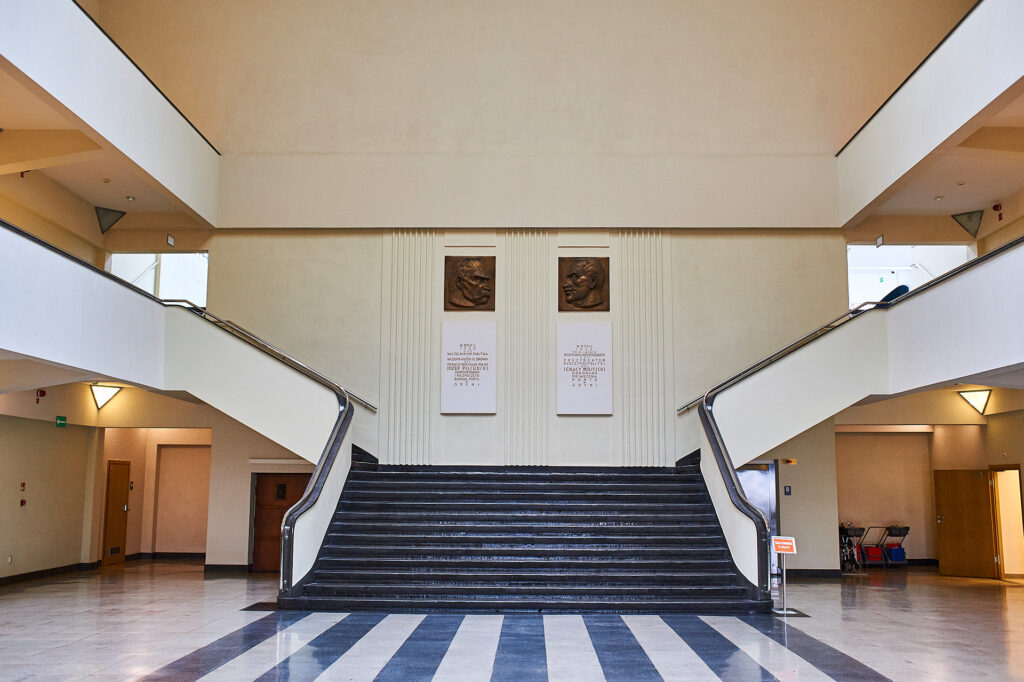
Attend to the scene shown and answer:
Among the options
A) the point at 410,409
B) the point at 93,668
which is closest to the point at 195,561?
the point at 410,409

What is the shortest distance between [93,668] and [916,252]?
674 inches

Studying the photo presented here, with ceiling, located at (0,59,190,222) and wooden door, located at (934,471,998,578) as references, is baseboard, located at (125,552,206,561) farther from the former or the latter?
wooden door, located at (934,471,998,578)

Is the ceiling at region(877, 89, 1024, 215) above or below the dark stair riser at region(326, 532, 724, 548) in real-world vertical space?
above

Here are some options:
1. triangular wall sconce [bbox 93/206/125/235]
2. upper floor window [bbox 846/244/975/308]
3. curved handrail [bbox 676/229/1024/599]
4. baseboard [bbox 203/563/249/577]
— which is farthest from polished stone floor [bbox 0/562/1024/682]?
upper floor window [bbox 846/244/975/308]

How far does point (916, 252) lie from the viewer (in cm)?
1812

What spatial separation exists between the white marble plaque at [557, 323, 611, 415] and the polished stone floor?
5055 mm

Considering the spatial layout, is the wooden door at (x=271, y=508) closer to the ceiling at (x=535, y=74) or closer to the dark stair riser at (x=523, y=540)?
the dark stair riser at (x=523, y=540)

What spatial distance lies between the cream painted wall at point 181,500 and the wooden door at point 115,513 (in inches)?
45.2

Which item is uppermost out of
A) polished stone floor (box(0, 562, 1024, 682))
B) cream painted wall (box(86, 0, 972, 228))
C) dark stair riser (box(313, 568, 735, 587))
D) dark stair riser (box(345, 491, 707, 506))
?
cream painted wall (box(86, 0, 972, 228))

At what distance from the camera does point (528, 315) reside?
1548 cm

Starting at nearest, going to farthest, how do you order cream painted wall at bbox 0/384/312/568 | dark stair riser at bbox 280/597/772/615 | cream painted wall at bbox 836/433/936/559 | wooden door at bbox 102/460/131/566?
dark stair riser at bbox 280/597/772/615
cream painted wall at bbox 0/384/312/568
wooden door at bbox 102/460/131/566
cream painted wall at bbox 836/433/936/559

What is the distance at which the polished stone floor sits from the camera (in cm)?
710

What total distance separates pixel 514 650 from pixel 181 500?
1293 centimetres

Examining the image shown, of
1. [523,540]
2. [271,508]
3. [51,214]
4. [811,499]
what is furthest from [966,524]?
[51,214]
